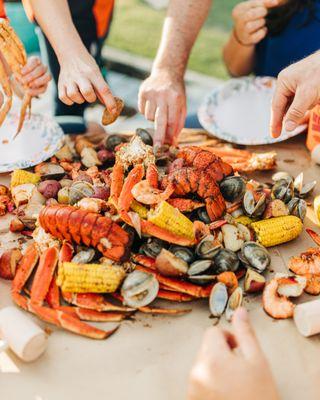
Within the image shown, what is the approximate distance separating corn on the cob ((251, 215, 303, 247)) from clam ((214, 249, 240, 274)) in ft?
0.68

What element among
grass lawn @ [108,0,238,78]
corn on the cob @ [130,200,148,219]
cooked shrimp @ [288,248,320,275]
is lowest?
grass lawn @ [108,0,238,78]

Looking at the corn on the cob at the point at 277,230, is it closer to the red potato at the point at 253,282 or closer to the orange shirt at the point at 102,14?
the red potato at the point at 253,282

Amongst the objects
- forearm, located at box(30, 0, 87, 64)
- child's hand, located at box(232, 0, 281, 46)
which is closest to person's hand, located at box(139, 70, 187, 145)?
forearm, located at box(30, 0, 87, 64)

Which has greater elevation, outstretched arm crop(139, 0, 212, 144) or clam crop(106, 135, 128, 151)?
outstretched arm crop(139, 0, 212, 144)

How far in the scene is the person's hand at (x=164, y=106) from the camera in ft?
8.42

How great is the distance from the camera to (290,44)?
3.37 meters

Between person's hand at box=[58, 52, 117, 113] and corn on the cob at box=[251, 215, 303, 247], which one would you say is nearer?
corn on the cob at box=[251, 215, 303, 247]

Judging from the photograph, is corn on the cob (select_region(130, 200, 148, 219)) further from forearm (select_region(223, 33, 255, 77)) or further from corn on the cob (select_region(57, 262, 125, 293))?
forearm (select_region(223, 33, 255, 77))

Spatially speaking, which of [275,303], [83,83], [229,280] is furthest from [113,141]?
[275,303]

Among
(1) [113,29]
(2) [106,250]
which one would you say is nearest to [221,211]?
(2) [106,250]

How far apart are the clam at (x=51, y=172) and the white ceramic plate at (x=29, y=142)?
106 millimetres

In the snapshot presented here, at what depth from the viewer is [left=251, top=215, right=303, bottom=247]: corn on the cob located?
2.05 m

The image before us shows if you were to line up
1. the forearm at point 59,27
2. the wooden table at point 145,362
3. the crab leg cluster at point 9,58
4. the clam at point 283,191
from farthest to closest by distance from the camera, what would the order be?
the crab leg cluster at point 9,58 → the forearm at point 59,27 → the clam at point 283,191 → the wooden table at point 145,362

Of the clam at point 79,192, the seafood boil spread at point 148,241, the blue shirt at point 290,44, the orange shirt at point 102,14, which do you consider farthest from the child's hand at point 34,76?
the blue shirt at point 290,44
